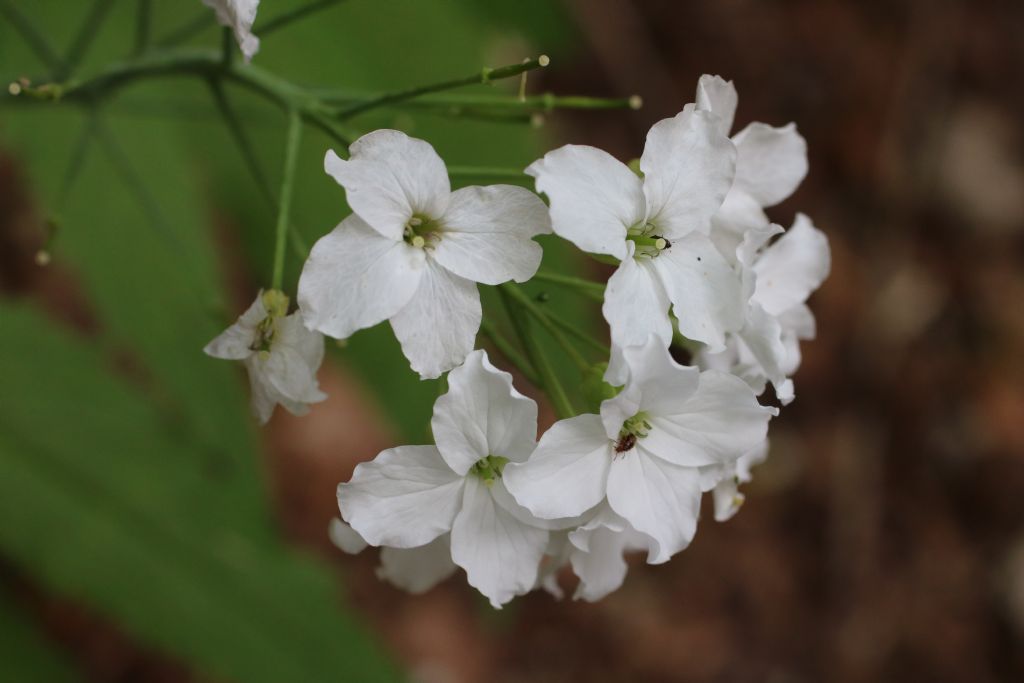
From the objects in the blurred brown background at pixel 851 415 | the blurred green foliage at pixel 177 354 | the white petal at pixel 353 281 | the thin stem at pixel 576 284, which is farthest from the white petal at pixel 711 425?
the blurred brown background at pixel 851 415

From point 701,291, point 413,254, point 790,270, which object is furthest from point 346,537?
point 790,270

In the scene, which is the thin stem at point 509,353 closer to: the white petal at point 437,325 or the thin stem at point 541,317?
the thin stem at point 541,317

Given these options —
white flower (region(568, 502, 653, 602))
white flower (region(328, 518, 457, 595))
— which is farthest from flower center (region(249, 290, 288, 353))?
white flower (region(568, 502, 653, 602))

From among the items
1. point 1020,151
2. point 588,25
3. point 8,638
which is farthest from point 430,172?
point 1020,151

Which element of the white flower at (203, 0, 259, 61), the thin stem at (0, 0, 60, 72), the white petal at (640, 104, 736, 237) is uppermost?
the thin stem at (0, 0, 60, 72)

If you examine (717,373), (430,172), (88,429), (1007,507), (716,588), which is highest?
(430,172)

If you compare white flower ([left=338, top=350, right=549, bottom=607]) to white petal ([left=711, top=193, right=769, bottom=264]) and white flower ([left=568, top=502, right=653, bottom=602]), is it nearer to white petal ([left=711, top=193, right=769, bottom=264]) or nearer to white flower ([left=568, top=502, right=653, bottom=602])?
white flower ([left=568, top=502, right=653, bottom=602])

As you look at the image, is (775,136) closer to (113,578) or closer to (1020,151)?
(113,578)

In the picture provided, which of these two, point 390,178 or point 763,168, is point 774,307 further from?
point 390,178
